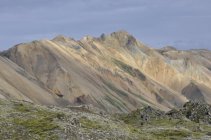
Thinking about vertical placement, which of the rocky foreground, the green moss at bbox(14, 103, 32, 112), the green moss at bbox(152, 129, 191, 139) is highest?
the green moss at bbox(14, 103, 32, 112)

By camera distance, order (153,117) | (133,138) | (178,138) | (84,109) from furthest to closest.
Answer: (84,109), (153,117), (178,138), (133,138)

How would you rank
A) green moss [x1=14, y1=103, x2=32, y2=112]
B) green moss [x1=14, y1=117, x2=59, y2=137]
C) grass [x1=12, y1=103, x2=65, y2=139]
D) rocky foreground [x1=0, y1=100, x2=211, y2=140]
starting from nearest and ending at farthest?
rocky foreground [x1=0, y1=100, x2=211, y2=140]
grass [x1=12, y1=103, x2=65, y2=139]
green moss [x1=14, y1=117, x2=59, y2=137]
green moss [x1=14, y1=103, x2=32, y2=112]

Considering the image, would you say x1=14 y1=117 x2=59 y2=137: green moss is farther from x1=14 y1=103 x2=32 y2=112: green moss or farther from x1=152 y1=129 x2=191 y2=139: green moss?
x1=152 y1=129 x2=191 y2=139: green moss

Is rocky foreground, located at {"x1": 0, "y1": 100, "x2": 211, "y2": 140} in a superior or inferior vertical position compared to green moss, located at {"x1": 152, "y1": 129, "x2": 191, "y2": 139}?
superior

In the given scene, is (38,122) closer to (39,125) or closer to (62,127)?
(39,125)

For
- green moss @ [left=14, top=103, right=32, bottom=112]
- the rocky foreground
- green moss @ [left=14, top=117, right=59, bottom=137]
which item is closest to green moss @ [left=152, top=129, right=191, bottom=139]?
the rocky foreground

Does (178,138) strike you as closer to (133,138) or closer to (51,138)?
(133,138)

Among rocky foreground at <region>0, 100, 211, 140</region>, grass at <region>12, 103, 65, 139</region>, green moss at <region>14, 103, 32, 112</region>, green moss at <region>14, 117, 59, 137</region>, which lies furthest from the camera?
green moss at <region>14, 103, 32, 112</region>

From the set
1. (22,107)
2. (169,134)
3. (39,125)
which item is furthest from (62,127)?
(22,107)

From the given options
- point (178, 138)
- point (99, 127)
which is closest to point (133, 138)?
point (99, 127)

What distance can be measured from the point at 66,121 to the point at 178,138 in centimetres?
1990

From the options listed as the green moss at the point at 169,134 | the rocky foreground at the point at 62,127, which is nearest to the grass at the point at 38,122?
the rocky foreground at the point at 62,127

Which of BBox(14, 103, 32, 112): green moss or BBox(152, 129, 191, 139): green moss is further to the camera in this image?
BBox(14, 103, 32, 112): green moss

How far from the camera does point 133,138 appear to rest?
76.9m
